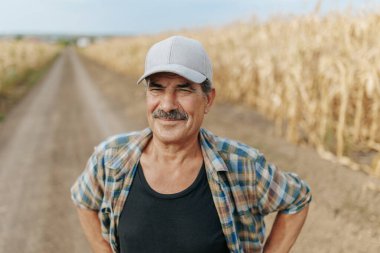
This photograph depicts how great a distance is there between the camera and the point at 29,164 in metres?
7.02

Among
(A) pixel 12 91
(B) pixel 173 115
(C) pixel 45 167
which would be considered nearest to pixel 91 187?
(B) pixel 173 115

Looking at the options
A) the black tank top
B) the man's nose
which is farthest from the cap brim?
the black tank top

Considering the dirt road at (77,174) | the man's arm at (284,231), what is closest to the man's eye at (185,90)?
the man's arm at (284,231)

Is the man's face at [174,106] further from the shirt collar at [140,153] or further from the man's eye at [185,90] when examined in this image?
the shirt collar at [140,153]

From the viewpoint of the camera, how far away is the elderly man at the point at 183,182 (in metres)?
1.83

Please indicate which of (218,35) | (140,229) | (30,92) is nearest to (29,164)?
(140,229)

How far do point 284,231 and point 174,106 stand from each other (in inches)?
32.9

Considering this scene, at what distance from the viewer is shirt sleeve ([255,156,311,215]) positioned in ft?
6.27

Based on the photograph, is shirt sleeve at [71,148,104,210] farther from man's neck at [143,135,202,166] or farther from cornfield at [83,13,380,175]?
cornfield at [83,13,380,175]

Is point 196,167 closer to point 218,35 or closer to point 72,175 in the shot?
point 72,175

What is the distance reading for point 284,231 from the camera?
204 cm

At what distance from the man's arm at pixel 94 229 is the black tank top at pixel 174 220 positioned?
0.31 meters

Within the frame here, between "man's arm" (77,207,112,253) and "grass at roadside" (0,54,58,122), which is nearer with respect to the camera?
"man's arm" (77,207,112,253)

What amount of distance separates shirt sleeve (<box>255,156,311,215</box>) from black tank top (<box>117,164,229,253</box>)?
0.82 feet
